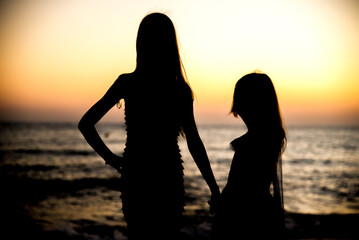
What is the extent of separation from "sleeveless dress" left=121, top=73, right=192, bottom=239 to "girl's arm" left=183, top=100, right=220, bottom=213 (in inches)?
4.2

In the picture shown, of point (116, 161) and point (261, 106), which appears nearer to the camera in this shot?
point (116, 161)

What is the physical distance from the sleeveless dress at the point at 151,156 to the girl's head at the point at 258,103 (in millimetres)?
682

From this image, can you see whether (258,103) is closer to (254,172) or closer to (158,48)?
(254,172)

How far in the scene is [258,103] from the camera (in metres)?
2.44

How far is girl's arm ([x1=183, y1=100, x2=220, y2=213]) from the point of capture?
2.05 meters

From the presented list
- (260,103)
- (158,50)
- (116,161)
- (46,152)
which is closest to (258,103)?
(260,103)

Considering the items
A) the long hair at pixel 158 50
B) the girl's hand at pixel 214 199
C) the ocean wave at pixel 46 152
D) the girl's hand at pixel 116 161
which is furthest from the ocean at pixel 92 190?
the girl's hand at pixel 214 199

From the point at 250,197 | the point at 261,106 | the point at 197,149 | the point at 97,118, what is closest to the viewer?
the point at 97,118

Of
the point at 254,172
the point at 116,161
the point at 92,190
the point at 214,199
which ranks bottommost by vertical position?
the point at 92,190

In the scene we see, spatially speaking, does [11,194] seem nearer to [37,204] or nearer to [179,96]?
[37,204]

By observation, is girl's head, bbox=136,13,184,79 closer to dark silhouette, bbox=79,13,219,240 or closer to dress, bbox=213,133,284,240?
dark silhouette, bbox=79,13,219,240

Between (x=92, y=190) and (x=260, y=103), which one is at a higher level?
(x=260, y=103)

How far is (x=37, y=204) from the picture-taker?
1036cm

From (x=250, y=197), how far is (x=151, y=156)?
33.7 inches
